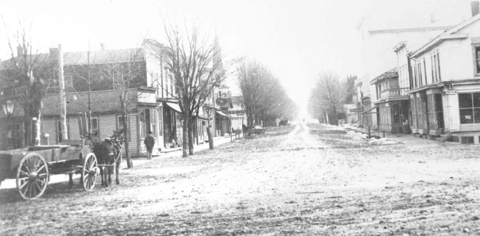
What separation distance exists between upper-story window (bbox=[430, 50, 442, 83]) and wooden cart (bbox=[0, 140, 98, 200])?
24.0 meters

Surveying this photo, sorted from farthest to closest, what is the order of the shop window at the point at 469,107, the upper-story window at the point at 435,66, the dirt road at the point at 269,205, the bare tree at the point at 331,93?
the bare tree at the point at 331,93, the upper-story window at the point at 435,66, the shop window at the point at 469,107, the dirt road at the point at 269,205

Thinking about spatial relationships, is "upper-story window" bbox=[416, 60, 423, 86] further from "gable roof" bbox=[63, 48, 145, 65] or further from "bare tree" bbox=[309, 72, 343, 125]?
"bare tree" bbox=[309, 72, 343, 125]

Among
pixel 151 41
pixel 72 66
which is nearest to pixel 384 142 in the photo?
pixel 151 41

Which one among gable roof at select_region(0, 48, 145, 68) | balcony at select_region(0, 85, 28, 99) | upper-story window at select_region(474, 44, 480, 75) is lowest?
balcony at select_region(0, 85, 28, 99)

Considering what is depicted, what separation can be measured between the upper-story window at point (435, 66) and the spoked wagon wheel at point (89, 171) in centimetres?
2365

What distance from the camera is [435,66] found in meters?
30.0

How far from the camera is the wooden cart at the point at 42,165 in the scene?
8.62 meters

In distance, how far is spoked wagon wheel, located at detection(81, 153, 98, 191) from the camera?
11303 mm

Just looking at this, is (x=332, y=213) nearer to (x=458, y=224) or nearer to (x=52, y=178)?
(x=458, y=224)

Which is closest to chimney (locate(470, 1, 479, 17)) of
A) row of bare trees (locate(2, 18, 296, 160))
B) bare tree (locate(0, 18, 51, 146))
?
row of bare trees (locate(2, 18, 296, 160))

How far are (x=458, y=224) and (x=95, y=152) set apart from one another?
9.35m

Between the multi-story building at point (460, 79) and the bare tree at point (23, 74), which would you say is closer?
the bare tree at point (23, 74)

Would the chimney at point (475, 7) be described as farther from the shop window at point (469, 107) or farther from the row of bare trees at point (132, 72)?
the row of bare trees at point (132, 72)

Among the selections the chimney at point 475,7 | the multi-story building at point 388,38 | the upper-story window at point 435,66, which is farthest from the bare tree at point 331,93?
the upper-story window at point 435,66
